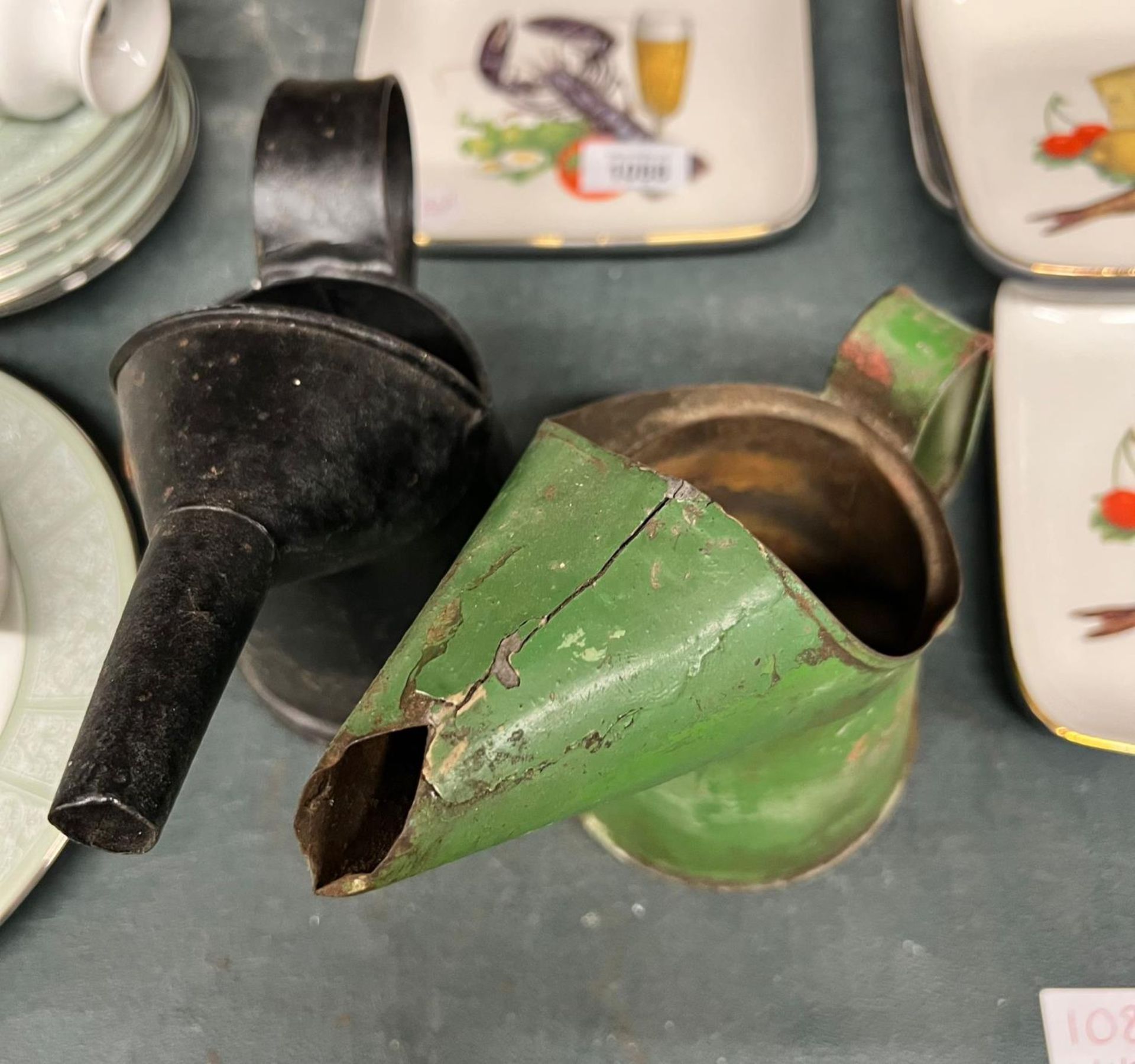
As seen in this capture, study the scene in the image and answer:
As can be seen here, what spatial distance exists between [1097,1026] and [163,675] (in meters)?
0.41

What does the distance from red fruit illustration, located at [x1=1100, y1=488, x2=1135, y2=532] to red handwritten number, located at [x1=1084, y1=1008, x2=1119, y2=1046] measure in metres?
0.23

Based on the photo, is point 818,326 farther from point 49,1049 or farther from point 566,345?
point 49,1049

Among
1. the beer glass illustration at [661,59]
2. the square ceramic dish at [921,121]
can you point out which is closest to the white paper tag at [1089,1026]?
the square ceramic dish at [921,121]

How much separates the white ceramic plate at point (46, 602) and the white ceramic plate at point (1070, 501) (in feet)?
1.42

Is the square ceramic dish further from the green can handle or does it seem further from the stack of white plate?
the stack of white plate

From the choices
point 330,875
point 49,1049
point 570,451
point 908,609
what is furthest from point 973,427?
point 49,1049

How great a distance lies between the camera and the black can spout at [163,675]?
0.25 metres

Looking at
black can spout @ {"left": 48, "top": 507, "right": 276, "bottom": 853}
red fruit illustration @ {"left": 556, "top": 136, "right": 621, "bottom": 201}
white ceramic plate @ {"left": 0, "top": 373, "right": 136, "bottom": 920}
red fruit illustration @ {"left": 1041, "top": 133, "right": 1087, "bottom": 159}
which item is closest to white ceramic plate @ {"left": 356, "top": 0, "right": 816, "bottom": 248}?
red fruit illustration @ {"left": 556, "top": 136, "right": 621, "bottom": 201}

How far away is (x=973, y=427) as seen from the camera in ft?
1.53

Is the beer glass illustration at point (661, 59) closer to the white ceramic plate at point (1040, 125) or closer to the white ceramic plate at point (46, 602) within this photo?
the white ceramic plate at point (1040, 125)

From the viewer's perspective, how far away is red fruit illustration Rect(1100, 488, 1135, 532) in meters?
0.53

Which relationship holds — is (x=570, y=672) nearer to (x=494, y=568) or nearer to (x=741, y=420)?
(x=494, y=568)

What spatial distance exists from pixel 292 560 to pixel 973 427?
0.99 ft

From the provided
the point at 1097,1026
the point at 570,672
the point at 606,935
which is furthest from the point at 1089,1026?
the point at 570,672
